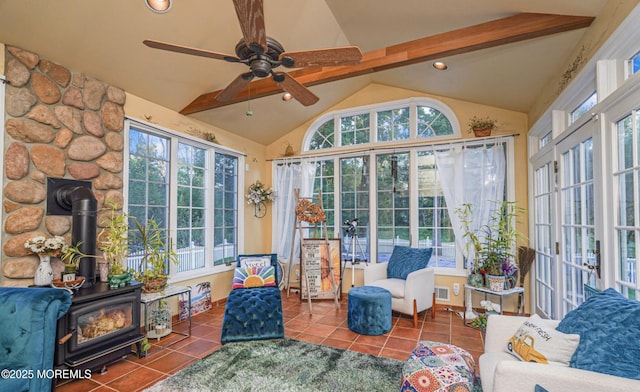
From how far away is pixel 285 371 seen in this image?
2.59m

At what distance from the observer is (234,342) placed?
10.2ft

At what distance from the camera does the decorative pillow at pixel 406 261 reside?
162 inches

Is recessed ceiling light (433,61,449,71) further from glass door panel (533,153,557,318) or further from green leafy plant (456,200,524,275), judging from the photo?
green leafy plant (456,200,524,275)

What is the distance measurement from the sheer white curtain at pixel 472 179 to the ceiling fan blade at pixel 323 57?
280cm

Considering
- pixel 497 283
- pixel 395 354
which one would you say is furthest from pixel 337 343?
pixel 497 283

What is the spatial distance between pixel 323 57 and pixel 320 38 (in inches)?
66.1

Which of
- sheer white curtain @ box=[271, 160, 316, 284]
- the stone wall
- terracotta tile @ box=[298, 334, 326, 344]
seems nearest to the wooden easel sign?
sheer white curtain @ box=[271, 160, 316, 284]

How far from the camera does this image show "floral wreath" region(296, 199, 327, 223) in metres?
4.54

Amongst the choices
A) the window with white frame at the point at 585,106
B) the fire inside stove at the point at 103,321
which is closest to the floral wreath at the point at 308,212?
the fire inside stove at the point at 103,321

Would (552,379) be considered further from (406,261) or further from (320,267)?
(320,267)

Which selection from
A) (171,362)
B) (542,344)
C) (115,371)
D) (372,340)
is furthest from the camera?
(372,340)

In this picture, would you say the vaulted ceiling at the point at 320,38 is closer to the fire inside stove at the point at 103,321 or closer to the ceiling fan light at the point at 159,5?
the ceiling fan light at the point at 159,5

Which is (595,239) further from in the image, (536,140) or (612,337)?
(536,140)

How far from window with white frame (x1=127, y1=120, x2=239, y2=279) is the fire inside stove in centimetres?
82
